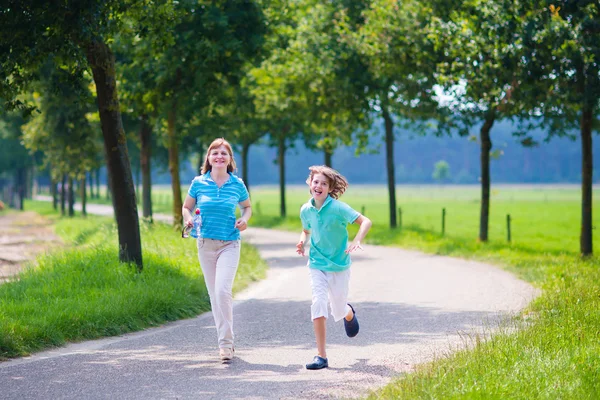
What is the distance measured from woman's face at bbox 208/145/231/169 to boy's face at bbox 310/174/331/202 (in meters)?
0.92

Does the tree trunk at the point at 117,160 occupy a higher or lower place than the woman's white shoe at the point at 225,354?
higher

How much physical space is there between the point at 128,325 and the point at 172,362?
2438 mm

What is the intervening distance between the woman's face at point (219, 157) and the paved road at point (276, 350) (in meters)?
1.82

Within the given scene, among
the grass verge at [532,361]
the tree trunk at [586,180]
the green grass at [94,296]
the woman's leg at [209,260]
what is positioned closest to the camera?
the grass verge at [532,361]

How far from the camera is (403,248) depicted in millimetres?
25000

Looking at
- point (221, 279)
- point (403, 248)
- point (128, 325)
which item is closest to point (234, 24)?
point (403, 248)

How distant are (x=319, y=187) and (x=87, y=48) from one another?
21.2 feet

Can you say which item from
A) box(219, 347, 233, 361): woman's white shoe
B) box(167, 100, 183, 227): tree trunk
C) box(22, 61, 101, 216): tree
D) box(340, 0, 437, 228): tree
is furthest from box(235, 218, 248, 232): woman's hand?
box(22, 61, 101, 216): tree

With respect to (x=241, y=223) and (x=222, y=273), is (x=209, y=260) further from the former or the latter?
(x=241, y=223)

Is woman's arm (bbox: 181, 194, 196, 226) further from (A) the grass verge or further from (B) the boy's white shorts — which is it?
(A) the grass verge

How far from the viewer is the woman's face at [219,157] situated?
8.32 metres

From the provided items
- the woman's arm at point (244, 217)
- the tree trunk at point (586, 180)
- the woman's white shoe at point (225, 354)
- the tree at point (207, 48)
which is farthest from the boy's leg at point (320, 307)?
the tree trunk at point (586, 180)

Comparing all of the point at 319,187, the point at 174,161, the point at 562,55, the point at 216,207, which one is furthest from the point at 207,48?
the point at 319,187

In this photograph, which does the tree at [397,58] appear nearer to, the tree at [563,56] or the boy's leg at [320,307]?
the tree at [563,56]
